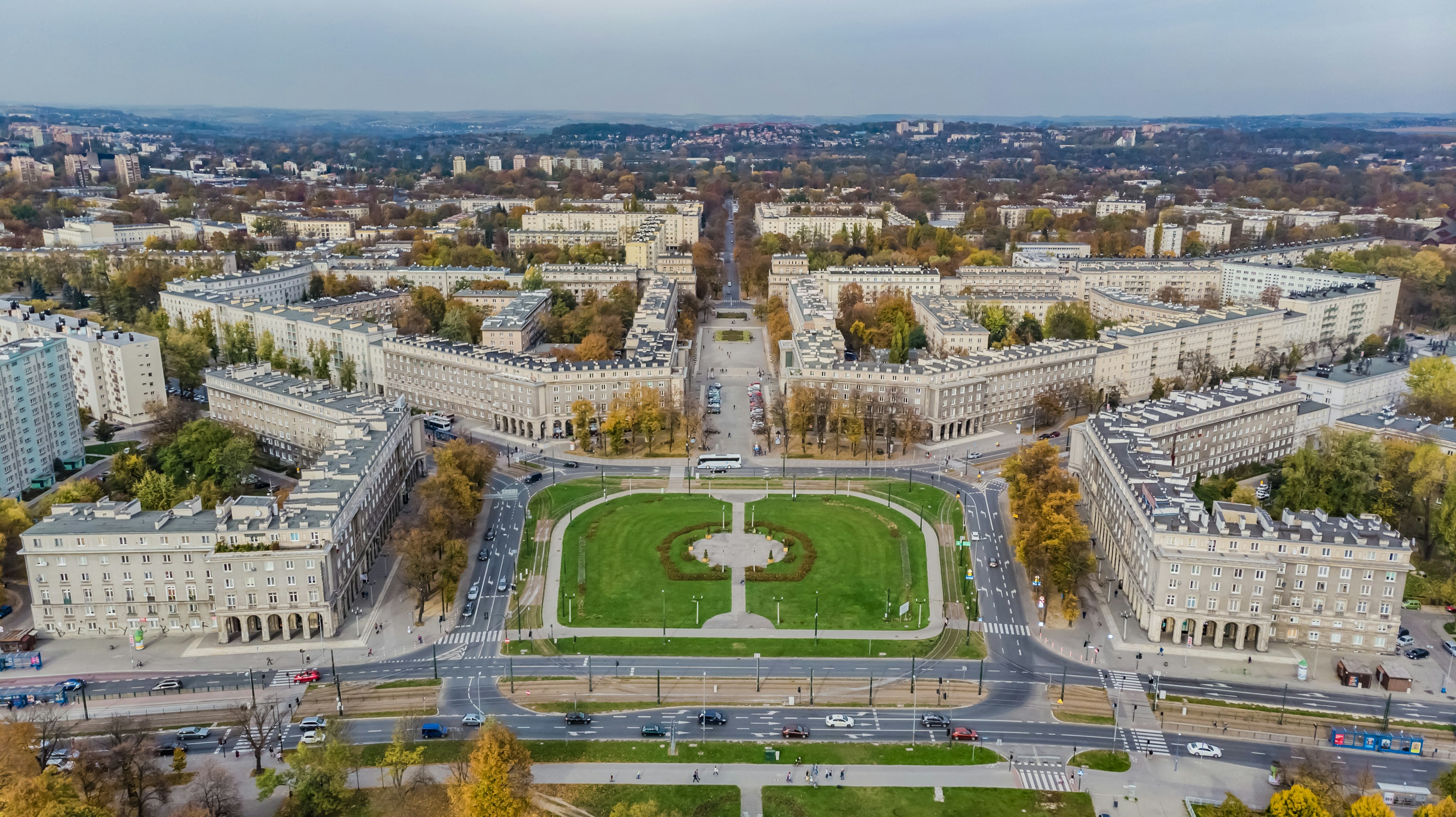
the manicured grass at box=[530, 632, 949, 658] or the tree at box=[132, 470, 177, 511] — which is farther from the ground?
the tree at box=[132, 470, 177, 511]

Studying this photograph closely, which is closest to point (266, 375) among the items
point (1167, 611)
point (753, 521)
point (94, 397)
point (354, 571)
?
point (94, 397)

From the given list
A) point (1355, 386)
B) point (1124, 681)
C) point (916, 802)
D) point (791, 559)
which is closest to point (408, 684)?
point (791, 559)

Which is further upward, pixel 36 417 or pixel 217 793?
pixel 36 417

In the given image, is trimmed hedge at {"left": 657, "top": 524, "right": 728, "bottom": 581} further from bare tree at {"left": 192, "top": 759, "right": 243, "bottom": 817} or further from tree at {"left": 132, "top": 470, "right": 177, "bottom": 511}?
tree at {"left": 132, "top": 470, "right": 177, "bottom": 511}

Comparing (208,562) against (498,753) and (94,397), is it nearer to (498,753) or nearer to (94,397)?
(498,753)

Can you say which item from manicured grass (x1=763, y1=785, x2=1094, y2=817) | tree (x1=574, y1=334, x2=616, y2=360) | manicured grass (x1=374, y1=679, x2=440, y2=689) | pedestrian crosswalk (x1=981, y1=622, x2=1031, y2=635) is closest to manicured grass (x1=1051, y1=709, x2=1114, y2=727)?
manicured grass (x1=763, y1=785, x2=1094, y2=817)

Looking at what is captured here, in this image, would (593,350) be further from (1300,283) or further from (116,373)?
(1300,283)
